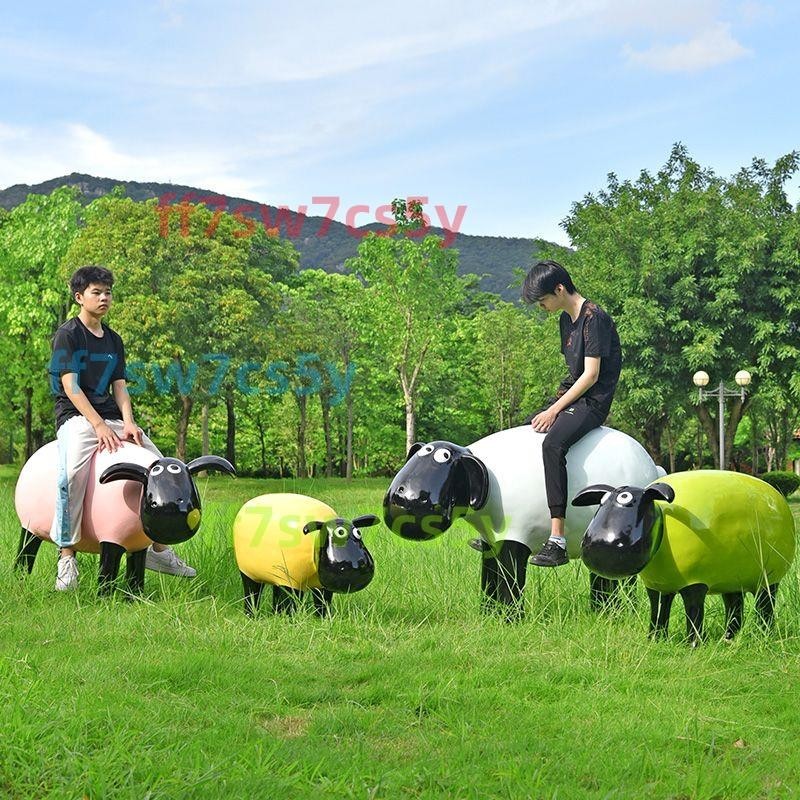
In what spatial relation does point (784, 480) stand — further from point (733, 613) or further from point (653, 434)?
point (733, 613)

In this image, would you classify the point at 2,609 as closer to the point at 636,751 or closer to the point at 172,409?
the point at 636,751

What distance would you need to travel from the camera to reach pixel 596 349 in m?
5.93

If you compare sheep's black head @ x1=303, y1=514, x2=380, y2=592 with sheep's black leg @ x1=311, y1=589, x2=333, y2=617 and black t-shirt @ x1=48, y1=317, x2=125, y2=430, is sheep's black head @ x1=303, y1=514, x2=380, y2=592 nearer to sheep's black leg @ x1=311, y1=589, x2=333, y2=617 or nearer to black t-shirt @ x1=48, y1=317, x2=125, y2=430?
sheep's black leg @ x1=311, y1=589, x2=333, y2=617

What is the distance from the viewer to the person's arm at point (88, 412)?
21.5ft

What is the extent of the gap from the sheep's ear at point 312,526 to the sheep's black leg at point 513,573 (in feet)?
3.58

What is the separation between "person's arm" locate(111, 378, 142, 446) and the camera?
22.1 feet

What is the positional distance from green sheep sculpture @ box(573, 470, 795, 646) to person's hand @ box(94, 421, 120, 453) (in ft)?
10.4

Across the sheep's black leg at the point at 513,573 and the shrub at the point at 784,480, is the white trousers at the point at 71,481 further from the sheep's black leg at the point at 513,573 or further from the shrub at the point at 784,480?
the shrub at the point at 784,480

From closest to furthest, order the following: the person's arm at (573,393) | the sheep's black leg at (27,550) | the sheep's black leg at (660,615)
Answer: the sheep's black leg at (660,615) → the person's arm at (573,393) → the sheep's black leg at (27,550)

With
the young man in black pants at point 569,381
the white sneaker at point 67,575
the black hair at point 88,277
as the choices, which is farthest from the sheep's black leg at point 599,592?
the black hair at point 88,277

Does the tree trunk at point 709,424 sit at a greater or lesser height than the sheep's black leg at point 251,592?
greater

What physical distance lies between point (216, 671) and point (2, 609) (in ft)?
7.37

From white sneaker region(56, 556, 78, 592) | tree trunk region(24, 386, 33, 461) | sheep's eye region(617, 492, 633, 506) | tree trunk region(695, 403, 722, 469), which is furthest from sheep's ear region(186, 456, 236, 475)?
tree trunk region(24, 386, 33, 461)

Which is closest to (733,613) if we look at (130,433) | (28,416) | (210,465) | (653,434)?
(210,465)
